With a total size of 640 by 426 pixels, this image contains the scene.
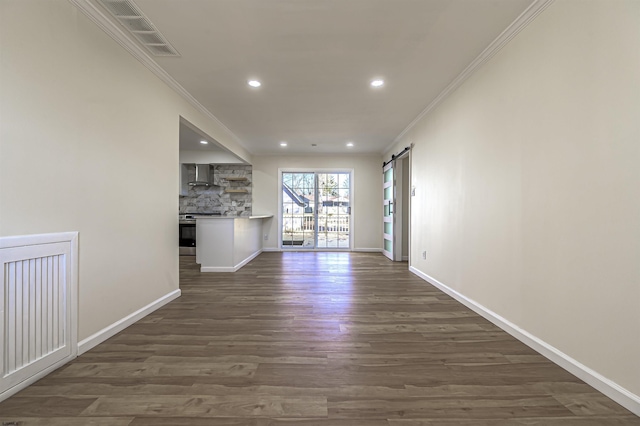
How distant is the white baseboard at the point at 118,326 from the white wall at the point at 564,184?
3199 millimetres

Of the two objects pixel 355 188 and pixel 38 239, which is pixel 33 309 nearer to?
pixel 38 239

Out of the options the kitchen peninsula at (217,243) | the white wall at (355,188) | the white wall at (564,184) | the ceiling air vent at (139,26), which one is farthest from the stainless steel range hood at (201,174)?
the white wall at (564,184)

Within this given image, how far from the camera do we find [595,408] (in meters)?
1.33

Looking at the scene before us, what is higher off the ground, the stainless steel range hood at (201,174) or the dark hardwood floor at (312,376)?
the stainless steel range hood at (201,174)

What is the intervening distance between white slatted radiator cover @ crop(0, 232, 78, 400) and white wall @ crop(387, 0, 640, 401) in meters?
3.16

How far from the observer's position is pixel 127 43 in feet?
7.25

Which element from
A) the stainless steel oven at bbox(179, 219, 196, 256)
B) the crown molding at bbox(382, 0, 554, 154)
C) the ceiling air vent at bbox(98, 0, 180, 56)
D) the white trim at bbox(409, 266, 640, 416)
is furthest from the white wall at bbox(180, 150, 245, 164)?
the white trim at bbox(409, 266, 640, 416)

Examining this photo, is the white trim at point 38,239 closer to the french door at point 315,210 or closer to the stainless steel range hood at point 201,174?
the stainless steel range hood at point 201,174

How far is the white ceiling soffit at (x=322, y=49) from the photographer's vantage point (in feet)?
6.23

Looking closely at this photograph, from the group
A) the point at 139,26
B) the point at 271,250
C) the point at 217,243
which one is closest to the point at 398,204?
the point at 271,250

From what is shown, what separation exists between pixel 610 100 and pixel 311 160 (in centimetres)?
579

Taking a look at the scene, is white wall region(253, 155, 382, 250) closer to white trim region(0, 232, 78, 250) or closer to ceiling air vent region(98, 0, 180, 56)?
ceiling air vent region(98, 0, 180, 56)

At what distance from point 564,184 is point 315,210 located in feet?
18.5

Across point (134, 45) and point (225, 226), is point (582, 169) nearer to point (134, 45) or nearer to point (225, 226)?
point (134, 45)
